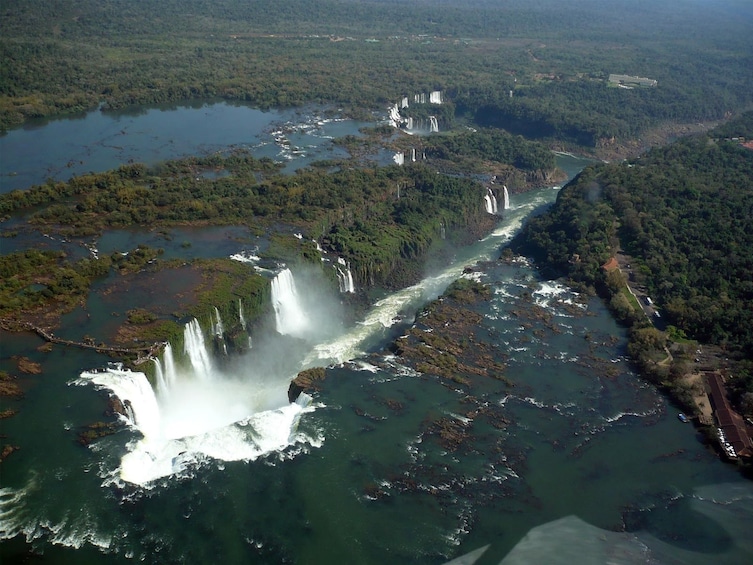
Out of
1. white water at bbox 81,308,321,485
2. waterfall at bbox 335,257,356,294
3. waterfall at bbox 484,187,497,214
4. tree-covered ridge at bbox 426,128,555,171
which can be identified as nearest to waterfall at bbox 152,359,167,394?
white water at bbox 81,308,321,485

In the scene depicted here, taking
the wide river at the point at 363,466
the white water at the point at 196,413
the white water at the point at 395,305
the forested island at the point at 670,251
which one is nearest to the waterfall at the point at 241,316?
the wide river at the point at 363,466

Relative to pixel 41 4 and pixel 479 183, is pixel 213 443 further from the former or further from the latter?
pixel 41 4

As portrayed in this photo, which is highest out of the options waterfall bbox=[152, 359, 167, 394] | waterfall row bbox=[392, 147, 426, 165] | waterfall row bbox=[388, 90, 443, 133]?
waterfall row bbox=[388, 90, 443, 133]

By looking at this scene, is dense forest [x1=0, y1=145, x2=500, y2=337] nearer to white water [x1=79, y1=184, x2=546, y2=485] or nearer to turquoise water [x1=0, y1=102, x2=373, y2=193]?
white water [x1=79, y1=184, x2=546, y2=485]

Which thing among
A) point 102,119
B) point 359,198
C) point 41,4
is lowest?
point 359,198

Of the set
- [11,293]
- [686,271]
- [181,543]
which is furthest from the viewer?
[686,271]

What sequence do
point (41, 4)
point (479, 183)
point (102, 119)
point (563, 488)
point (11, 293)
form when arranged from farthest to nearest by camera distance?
1. point (41, 4)
2. point (102, 119)
3. point (479, 183)
4. point (11, 293)
5. point (563, 488)

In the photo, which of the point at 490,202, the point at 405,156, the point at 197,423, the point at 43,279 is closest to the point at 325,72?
the point at 405,156

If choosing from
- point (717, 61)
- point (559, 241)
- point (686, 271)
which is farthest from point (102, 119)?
point (717, 61)
